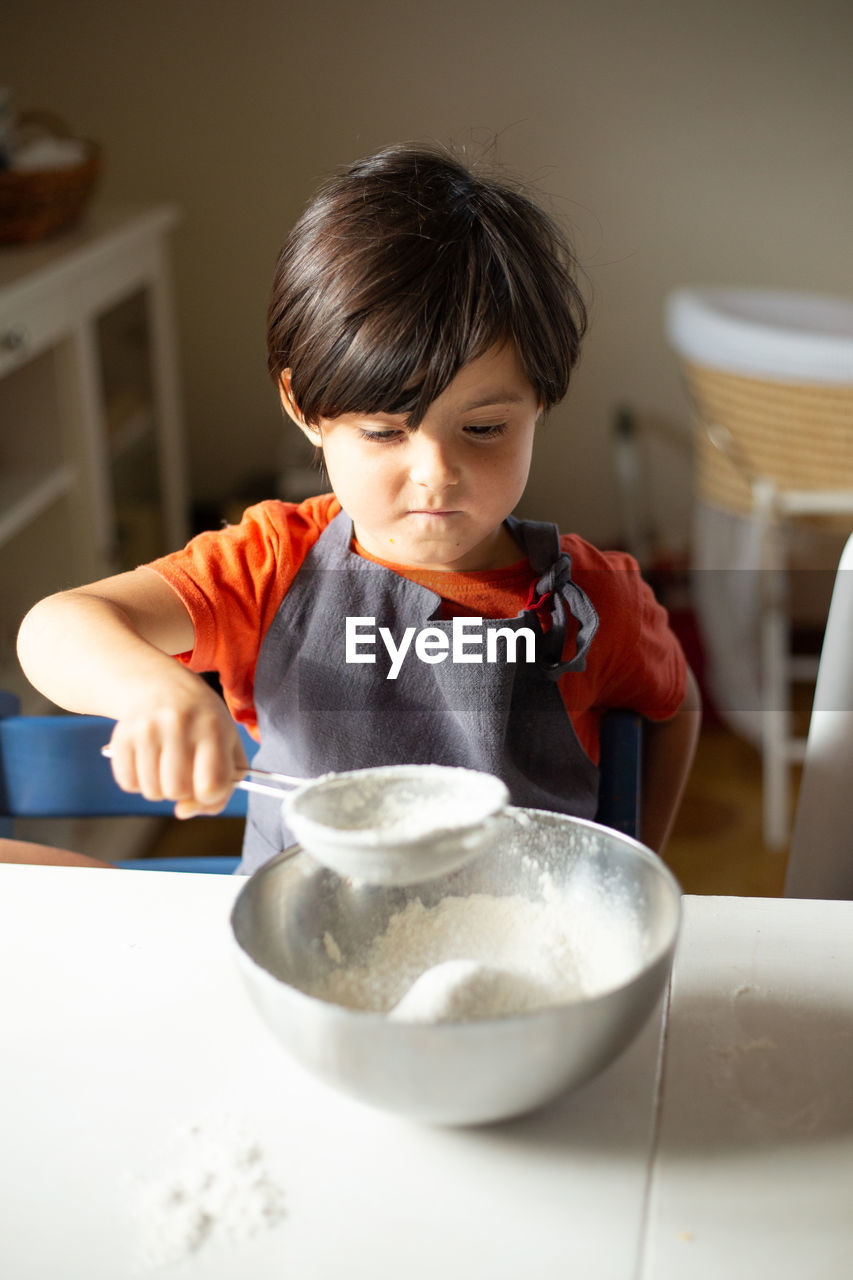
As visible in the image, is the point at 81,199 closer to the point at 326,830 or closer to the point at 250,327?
the point at 250,327

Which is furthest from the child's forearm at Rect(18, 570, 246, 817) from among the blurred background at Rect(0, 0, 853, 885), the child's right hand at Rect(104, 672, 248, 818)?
the blurred background at Rect(0, 0, 853, 885)

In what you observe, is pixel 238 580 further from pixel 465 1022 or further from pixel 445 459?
pixel 465 1022

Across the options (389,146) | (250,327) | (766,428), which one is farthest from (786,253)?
(389,146)

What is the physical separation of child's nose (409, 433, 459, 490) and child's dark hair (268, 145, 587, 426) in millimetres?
15

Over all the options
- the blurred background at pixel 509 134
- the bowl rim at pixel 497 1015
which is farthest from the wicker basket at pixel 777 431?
the bowl rim at pixel 497 1015

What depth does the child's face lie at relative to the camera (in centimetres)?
67

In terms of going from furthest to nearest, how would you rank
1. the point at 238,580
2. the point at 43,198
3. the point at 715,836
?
the point at 715,836
the point at 43,198
the point at 238,580

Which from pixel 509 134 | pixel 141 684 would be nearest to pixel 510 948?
pixel 141 684

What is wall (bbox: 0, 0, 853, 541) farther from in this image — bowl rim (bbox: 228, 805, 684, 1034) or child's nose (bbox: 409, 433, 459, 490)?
bowl rim (bbox: 228, 805, 684, 1034)

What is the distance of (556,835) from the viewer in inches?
21.0

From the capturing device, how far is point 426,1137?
440 mm

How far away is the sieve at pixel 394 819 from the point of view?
18.2 inches

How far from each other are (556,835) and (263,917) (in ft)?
0.43

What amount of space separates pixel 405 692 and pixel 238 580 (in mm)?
125
